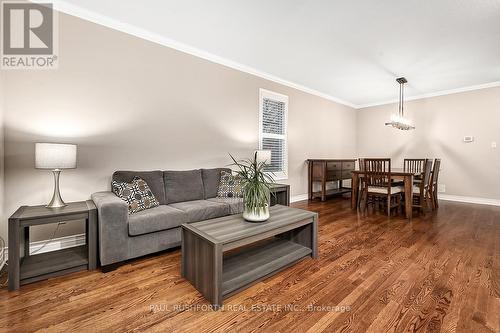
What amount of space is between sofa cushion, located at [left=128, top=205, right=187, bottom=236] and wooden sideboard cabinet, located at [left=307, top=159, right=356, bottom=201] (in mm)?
3392

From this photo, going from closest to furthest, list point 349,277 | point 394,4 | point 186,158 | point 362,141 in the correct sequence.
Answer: point 349,277 → point 394,4 → point 186,158 → point 362,141

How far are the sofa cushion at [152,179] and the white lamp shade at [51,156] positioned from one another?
581 mm

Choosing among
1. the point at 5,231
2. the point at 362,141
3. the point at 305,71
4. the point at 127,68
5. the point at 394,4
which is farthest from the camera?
the point at 362,141

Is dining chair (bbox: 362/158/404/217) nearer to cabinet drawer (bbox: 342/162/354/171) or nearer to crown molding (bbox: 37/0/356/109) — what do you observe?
cabinet drawer (bbox: 342/162/354/171)

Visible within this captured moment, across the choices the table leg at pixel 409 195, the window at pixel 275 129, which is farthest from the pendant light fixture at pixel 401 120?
the window at pixel 275 129

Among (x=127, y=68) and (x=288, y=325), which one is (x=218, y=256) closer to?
(x=288, y=325)

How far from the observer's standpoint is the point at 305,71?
423 cm

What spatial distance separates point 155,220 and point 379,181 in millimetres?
3670

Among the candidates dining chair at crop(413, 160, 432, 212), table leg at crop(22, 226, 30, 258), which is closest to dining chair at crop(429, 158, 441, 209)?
dining chair at crop(413, 160, 432, 212)

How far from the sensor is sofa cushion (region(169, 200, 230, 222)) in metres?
2.46

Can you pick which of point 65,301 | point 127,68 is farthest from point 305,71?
point 65,301

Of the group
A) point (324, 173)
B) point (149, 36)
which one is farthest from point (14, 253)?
point (324, 173)

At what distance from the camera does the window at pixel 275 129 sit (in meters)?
4.43

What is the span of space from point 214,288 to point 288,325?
0.50 m
